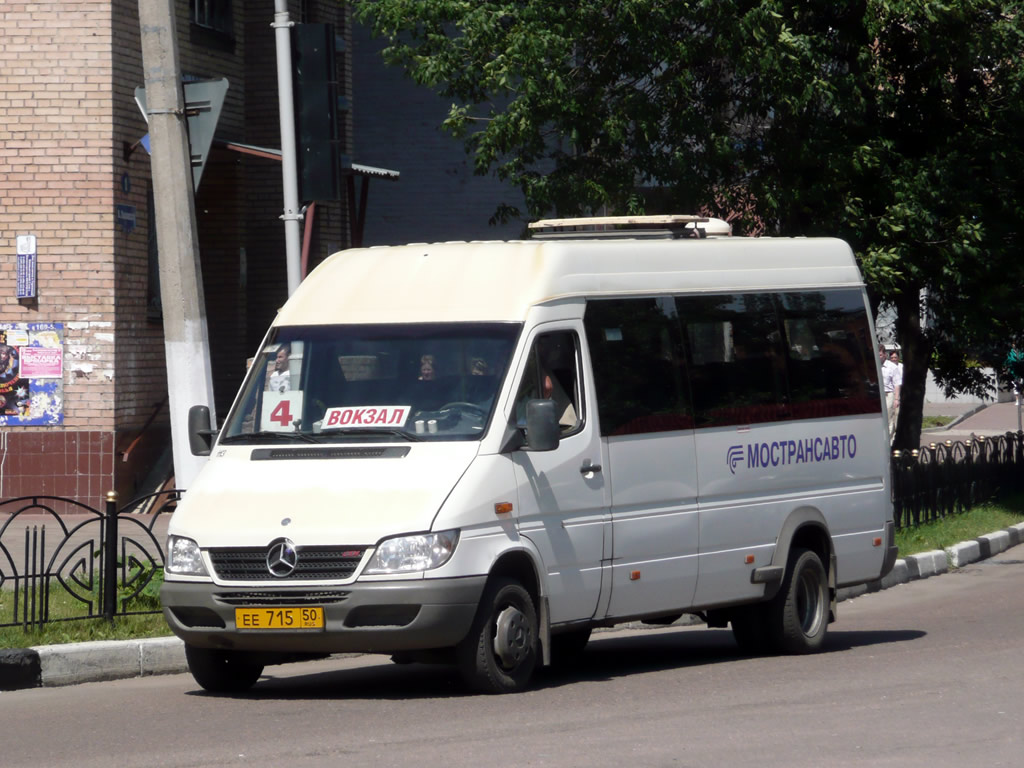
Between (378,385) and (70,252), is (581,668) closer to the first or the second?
(378,385)

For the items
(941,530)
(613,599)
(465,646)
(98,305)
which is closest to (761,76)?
(941,530)

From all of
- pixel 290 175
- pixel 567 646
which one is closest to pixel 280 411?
pixel 567 646

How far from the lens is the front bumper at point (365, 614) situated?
8477 millimetres

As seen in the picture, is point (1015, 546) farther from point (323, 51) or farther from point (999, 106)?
point (323, 51)

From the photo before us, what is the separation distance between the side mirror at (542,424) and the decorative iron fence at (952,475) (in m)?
8.65

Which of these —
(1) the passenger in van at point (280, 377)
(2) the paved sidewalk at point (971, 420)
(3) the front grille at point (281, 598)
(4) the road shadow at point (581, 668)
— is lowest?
(2) the paved sidewalk at point (971, 420)

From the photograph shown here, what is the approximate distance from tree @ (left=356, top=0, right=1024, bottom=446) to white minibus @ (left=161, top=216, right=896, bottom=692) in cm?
619

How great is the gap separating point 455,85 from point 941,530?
7046mm

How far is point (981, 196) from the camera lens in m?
18.9

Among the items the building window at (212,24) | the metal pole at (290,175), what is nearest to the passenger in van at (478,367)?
the metal pole at (290,175)

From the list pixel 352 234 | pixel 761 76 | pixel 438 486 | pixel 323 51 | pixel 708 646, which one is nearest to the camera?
pixel 438 486

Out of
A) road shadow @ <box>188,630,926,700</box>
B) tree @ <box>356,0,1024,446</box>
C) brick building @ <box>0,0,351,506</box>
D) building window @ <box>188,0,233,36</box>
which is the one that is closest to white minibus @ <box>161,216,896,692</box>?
road shadow @ <box>188,630,926,700</box>

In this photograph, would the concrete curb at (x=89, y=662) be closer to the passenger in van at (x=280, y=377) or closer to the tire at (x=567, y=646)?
the passenger in van at (x=280, y=377)

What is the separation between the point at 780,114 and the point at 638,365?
9.44m
